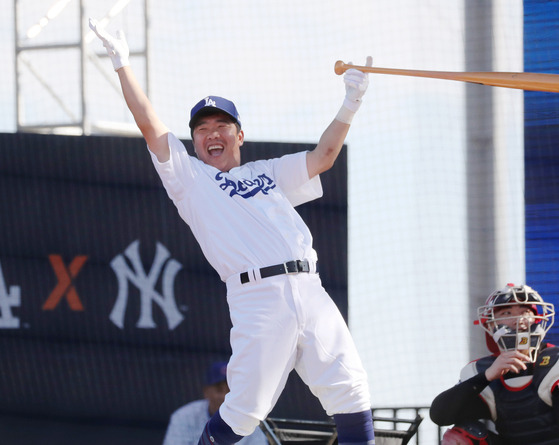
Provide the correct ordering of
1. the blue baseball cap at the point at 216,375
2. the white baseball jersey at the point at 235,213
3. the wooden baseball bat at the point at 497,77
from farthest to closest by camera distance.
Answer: the blue baseball cap at the point at 216,375
the wooden baseball bat at the point at 497,77
the white baseball jersey at the point at 235,213

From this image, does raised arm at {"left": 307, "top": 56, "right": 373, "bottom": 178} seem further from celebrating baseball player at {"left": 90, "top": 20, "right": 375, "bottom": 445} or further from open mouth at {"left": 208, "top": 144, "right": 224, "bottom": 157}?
open mouth at {"left": 208, "top": 144, "right": 224, "bottom": 157}

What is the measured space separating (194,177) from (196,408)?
5.54 ft

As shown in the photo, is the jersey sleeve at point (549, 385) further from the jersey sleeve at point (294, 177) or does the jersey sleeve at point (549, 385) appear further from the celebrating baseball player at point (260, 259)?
the jersey sleeve at point (294, 177)

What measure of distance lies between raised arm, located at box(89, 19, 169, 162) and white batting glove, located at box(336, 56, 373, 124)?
1.88 ft

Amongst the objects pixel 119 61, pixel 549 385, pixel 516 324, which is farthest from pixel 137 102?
pixel 549 385

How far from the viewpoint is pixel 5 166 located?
5047 mm

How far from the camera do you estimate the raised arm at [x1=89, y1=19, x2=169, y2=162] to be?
9.56 ft

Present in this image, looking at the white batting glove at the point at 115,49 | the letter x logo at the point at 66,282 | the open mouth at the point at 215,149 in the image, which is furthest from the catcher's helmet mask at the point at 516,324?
the letter x logo at the point at 66,282

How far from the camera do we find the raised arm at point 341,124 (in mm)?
3057

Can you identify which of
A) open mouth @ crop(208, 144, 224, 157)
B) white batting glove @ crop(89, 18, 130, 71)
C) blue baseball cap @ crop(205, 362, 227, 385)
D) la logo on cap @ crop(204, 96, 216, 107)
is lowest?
blue baseball cap @ crop(205, 362, 227, 385)

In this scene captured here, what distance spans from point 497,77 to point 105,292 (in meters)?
2.60

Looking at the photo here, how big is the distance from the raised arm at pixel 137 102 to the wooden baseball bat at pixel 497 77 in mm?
662

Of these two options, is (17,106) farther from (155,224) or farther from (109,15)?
(155,224)

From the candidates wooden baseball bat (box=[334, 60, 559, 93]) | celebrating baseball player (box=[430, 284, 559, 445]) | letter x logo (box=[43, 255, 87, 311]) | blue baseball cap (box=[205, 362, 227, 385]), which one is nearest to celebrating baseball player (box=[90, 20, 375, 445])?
wooden baseball bat (box=[334, 60, 559, 93])
